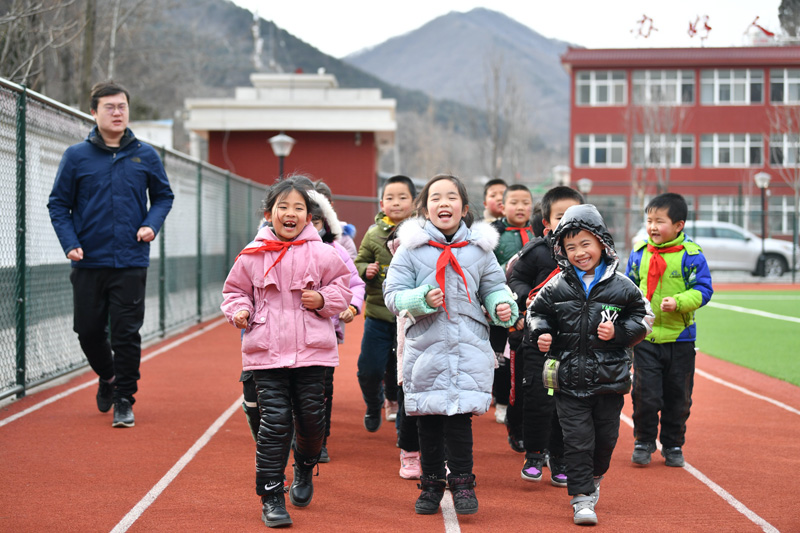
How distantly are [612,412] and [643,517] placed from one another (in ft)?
1.97

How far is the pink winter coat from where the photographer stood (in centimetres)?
458

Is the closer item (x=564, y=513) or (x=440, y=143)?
(x=564, y=513)

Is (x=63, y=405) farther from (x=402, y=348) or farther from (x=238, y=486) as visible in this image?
(x=402, y=348)

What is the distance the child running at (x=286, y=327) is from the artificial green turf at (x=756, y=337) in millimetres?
6877

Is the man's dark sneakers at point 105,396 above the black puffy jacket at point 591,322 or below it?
below

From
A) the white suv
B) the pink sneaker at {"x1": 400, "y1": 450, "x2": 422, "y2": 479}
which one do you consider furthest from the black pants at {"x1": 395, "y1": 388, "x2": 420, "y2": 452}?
the white suv

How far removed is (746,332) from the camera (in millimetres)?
14711

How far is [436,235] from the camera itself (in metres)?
4.87

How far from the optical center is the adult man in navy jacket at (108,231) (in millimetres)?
6457

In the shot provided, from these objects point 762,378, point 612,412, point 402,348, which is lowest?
point 762,378

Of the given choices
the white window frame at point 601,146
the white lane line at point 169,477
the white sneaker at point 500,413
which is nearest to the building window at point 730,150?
the white window frame at point 601,146

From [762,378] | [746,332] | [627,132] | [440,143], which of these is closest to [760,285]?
[746,332]

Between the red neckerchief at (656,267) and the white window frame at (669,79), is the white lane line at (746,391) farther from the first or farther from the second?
the white window frame at (669,79)

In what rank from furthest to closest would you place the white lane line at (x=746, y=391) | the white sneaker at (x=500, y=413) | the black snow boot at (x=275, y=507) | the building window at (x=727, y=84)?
1. the building window at (x=727, y=84)
2. the white lane line at (x=746, y=391)
3. the white sneaker at (x=500, y=413)
4. the black snow boot at (x=275, y=507)
